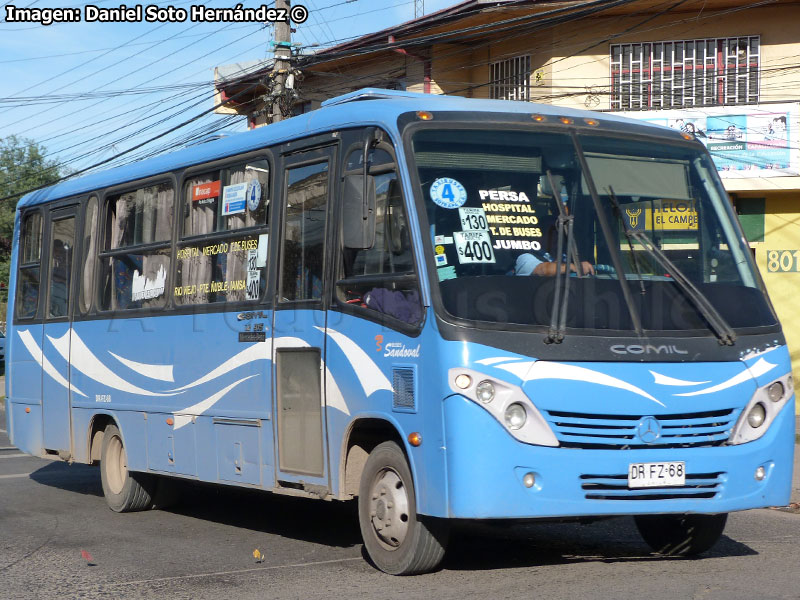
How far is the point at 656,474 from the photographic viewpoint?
673cm

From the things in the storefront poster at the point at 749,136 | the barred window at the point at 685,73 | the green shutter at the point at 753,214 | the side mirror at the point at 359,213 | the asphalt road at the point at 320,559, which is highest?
the barred window at the point at 685,73

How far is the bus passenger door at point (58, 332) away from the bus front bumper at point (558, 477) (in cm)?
636

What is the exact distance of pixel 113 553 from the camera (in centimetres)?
848

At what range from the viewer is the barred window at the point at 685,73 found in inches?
783

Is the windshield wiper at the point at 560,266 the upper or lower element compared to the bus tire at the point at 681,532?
upper

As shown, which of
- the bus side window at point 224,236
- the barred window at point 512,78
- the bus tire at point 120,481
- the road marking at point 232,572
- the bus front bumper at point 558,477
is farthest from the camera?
the barred window at point 512,78

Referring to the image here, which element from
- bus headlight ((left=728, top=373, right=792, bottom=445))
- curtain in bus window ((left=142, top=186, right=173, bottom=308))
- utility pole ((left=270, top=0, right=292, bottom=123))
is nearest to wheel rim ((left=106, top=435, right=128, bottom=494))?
curtain in bus window ((left=142, top=186, right=173, bottom=308))

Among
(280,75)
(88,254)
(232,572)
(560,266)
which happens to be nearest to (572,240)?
(560,266)

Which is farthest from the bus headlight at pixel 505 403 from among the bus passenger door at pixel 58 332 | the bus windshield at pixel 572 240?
the bus passenger door at pixel 58 332

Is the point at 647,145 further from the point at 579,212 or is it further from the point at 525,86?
the point at 525,86

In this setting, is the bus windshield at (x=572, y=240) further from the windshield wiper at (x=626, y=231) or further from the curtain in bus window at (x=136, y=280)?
the curtain in bus window at (x=136, y=280)

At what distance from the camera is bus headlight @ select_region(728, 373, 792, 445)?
6.99 metres

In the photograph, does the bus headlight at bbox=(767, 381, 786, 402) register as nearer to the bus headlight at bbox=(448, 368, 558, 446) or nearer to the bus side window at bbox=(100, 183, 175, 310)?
the bus headlight at bbox=(448, 368, 558, 446)

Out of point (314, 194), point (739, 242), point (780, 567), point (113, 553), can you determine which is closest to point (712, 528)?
point (780, 567)
